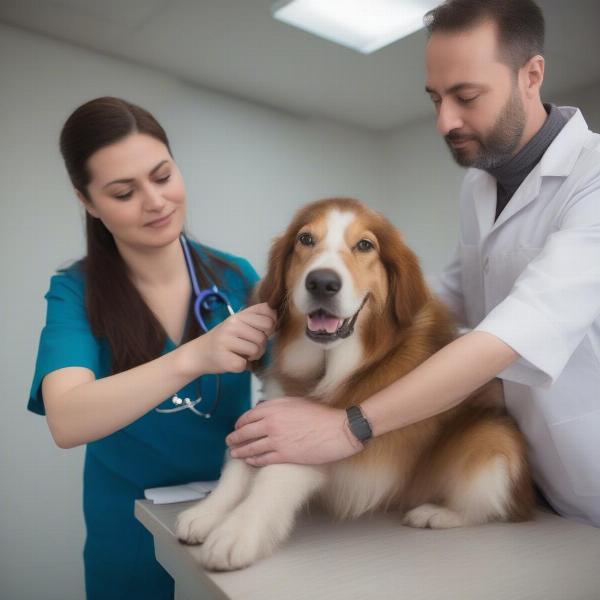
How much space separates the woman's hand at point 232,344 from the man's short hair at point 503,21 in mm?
776

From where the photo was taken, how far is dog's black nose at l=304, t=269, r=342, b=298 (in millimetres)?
1118

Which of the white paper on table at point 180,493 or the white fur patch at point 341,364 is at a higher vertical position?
the white fur patch at point 341,364

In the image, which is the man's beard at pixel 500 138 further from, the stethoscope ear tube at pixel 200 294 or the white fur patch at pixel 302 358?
the stethoscope ear tube at pixel 200 294

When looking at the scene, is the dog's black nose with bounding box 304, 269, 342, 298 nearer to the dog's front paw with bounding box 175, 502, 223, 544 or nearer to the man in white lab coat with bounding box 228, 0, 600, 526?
the man in white lab coat with bounding box 228, 0, 600, 526

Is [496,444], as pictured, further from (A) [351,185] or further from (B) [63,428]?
(A) [351,185]

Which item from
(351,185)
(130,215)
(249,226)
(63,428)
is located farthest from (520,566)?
(351,185)

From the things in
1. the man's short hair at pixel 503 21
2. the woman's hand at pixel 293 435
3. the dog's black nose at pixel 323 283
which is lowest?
the woman's hand at pixel 293 435

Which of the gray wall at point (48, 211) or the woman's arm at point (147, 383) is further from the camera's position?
the gray wall at point (48, 211)

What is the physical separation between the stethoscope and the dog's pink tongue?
402 mm

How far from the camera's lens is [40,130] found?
10.2 feet

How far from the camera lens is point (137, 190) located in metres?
1.46

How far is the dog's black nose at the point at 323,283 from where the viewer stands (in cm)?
112

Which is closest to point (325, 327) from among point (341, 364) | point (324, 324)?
point (324, 324)

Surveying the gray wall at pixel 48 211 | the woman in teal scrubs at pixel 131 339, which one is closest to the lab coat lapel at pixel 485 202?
the woman in teal scrubs at pixel 131 339
